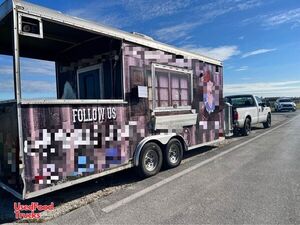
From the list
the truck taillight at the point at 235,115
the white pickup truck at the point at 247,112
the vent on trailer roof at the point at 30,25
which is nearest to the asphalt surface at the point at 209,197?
the vent on trailer roof at the point at 30,25

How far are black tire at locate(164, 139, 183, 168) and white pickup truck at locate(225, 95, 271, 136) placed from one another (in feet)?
18.3

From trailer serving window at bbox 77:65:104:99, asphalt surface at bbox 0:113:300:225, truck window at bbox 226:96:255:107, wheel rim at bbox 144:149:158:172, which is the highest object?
trailer serving window at bbox 77:65:104:99

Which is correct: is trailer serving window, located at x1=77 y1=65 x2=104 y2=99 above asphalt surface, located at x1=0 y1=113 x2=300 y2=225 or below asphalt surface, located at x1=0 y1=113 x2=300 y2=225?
above

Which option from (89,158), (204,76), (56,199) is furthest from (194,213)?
(204,76)

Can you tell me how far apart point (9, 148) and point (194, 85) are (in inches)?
202

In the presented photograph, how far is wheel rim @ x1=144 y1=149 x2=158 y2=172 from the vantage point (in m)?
5.99

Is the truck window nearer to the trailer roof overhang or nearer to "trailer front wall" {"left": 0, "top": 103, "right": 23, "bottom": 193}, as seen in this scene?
the trailer roof overhang

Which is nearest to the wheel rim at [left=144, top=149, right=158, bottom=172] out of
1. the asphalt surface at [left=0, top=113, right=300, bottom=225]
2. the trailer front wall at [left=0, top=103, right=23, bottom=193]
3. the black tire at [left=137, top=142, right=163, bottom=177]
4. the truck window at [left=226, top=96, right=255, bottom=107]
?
the black tire at [left=137, top=142, right=163, bottom=177]

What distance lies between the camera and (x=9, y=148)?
4234 millimetres

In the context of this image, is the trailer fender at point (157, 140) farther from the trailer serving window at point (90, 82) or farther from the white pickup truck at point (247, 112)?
the white pickup truck at point (247, 112)

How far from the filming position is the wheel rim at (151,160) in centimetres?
599

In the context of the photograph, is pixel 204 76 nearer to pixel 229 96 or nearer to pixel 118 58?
pixel 118 58

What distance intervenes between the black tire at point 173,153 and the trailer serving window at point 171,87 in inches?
36.6

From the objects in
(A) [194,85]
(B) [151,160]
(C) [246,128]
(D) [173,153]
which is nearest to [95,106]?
(B) [151,160]
